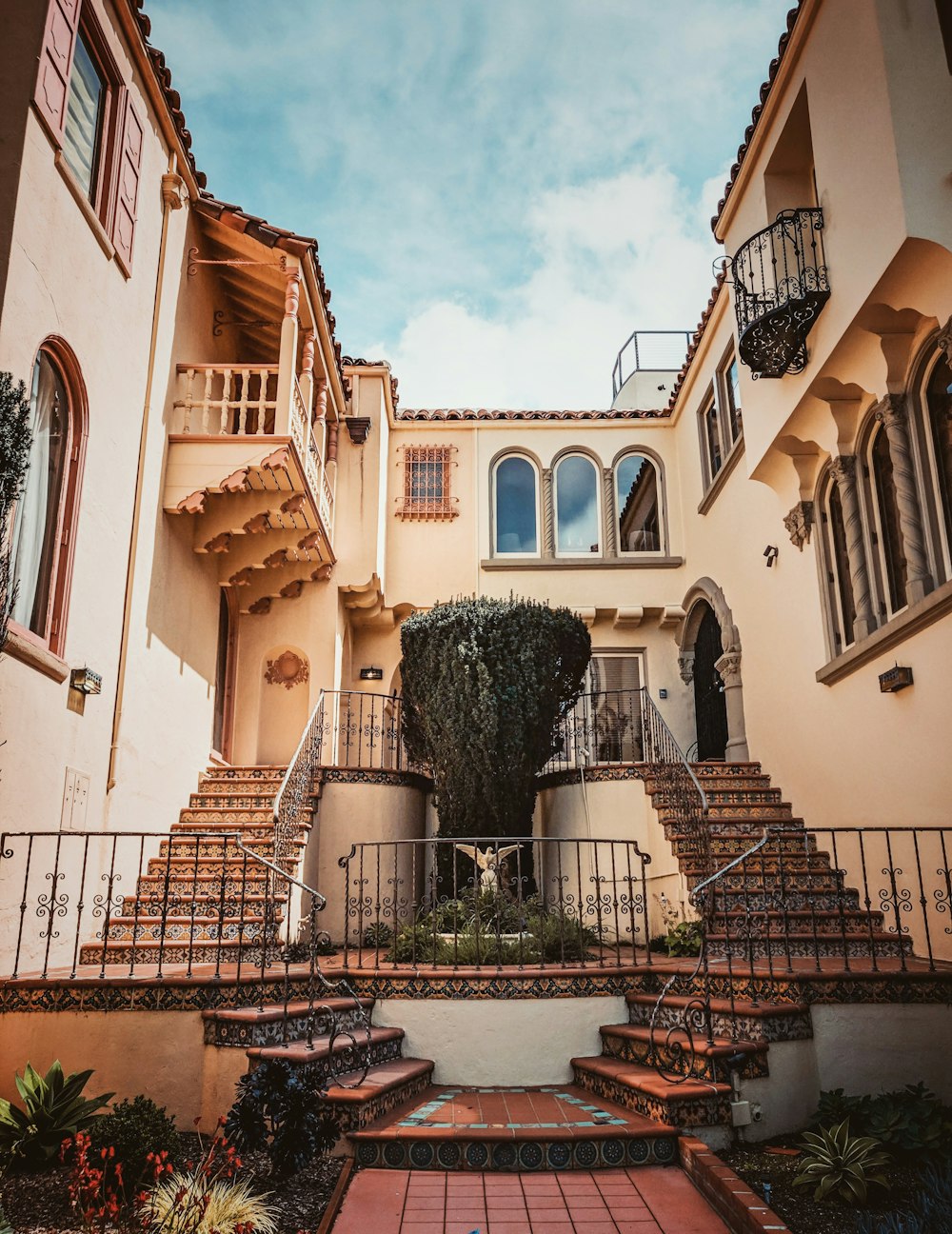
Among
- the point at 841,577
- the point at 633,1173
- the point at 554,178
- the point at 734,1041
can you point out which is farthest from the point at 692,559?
the point at 633,1173

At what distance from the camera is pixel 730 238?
11.5 meters

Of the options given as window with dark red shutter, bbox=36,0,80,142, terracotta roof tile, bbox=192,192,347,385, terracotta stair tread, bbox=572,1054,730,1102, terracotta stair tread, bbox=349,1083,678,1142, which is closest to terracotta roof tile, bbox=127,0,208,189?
terracotta roof tile, bbox=192,192,347,385

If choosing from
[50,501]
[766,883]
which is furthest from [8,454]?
[766,883]

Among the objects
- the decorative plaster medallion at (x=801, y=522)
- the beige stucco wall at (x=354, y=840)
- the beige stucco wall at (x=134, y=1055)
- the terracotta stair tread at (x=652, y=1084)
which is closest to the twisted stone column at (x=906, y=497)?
the decorative plaster medallion at (x=801, y=522)

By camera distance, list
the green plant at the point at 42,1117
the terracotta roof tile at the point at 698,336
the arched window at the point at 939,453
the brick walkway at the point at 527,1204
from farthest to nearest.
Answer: the terracotta roof tile at the point at 698,336, the arched window at the point at 939,453, the green plant at the point at 42,1117, the brick walkway at the point at 527,1204

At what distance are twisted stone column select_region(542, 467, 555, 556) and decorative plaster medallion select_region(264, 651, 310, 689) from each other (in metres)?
4.82

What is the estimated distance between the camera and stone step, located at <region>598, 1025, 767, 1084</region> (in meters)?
6.01

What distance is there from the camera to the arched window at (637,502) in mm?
16547

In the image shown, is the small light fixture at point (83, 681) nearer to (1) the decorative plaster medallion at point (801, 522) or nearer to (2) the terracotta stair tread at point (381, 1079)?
(2) the terracotta stair tread at point (381, 1079)

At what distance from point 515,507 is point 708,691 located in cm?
459

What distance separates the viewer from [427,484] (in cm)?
1642

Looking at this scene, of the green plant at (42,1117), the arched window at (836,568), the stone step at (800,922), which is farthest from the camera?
the arched window at (836,568)

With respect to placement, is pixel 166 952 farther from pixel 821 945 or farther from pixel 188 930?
pixel 821 945

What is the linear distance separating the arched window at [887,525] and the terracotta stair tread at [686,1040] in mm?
4484
